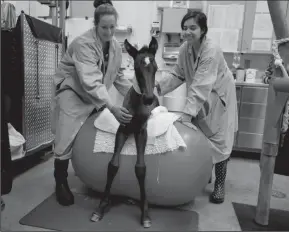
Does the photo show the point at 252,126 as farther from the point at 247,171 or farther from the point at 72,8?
the point at 72,8

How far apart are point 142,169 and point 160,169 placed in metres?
0.12

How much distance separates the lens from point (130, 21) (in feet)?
13.0

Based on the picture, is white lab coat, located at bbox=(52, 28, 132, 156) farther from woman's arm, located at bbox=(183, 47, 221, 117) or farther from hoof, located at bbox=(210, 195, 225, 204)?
hoof, located at bbox=(210, 195, 225, 204)

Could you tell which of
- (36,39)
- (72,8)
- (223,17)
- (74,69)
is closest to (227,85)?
(74,69)

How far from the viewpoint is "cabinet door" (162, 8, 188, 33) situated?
3.59 meters

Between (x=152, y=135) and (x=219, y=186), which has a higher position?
(x=152, y=135)

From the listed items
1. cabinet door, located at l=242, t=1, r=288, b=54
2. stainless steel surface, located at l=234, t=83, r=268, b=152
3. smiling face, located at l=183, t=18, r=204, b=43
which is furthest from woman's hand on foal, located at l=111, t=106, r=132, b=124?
cabinet door, located at l=242, t=1, r=288, b=54

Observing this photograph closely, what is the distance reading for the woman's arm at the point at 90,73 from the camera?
1.62 meters

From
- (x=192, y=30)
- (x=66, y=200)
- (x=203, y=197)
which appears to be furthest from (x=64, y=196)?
(x=192, y=30)

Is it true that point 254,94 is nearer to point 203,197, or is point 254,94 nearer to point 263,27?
point 263,27

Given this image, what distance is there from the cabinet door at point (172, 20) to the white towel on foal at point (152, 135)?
2.20m

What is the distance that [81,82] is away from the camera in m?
1.67

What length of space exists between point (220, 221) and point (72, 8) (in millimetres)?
3643

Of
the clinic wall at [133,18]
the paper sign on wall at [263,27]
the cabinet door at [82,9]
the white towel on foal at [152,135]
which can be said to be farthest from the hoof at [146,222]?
the cabinet door at [82,9]
